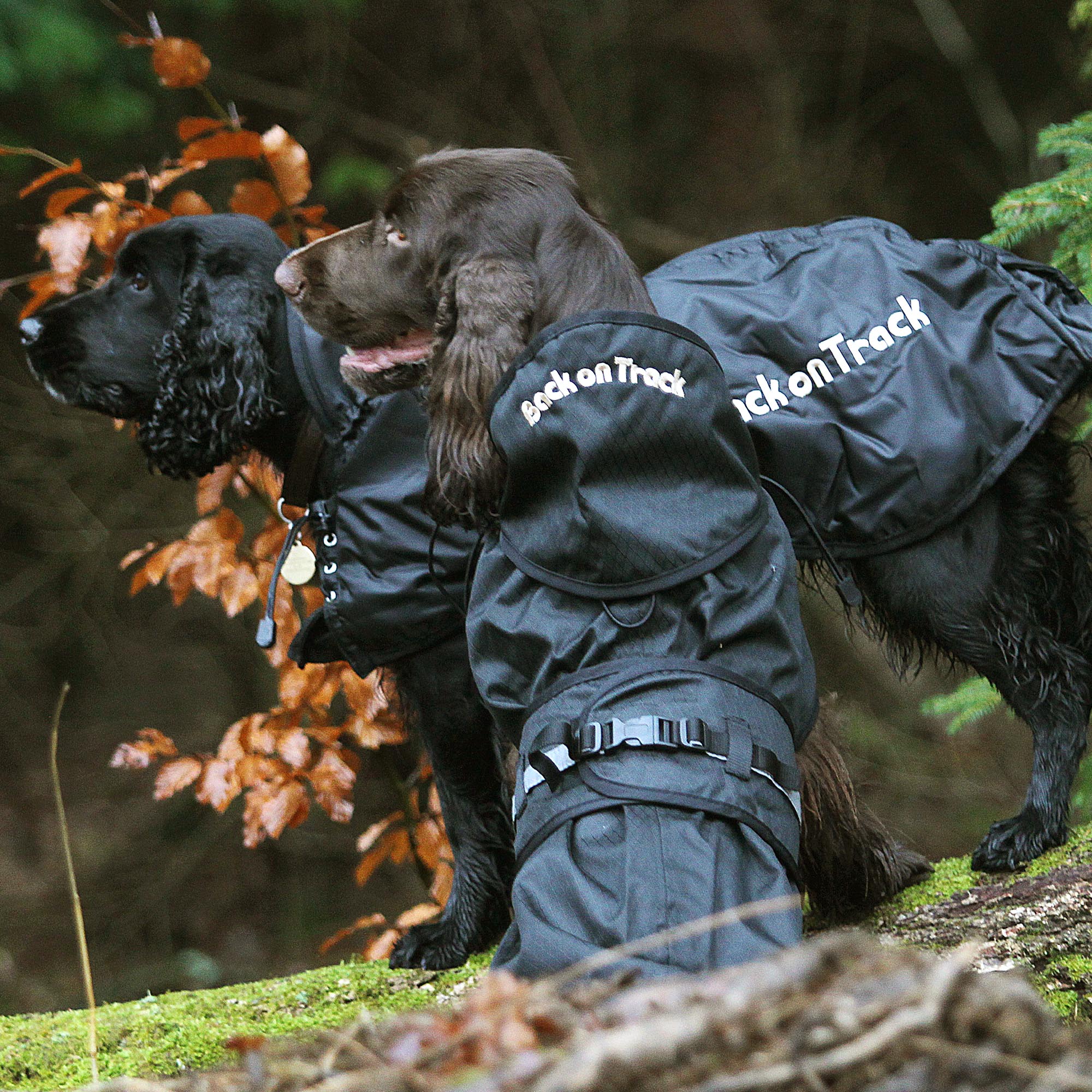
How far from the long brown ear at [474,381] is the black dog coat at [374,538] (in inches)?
22.9

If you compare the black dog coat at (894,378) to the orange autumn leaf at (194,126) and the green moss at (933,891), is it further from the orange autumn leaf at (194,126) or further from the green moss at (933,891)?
the orange autumn leaf at (194,126)

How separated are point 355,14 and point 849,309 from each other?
4120 millimetres

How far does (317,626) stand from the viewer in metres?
3.02

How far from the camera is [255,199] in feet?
11.5

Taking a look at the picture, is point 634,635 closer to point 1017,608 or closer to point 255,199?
point 1017,608

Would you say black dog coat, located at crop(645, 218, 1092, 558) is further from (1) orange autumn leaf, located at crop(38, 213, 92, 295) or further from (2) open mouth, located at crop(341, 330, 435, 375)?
(1) orange autumn leaf, located at crop(38, 213, 92, 295)

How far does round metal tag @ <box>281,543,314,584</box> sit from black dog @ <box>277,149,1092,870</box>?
637mm

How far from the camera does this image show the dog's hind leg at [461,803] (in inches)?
121

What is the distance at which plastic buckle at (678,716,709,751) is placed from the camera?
1.87m

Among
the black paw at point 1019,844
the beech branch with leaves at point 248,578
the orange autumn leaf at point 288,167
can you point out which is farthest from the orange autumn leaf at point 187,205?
the black paw at point 1019,844

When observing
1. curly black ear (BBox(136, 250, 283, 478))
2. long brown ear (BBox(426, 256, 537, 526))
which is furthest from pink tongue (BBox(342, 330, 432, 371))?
curly black ear (BBox(136, 250, 283, 478))

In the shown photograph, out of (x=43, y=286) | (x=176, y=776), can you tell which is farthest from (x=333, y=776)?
(x=43, y=286)

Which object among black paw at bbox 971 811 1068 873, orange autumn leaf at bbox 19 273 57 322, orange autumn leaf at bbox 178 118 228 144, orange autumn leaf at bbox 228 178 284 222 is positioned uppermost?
orange autumn leaf at bbox 178 118 228 144

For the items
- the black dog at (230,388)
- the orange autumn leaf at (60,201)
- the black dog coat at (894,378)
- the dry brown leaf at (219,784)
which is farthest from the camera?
the dry brown leaf at (219,784)
